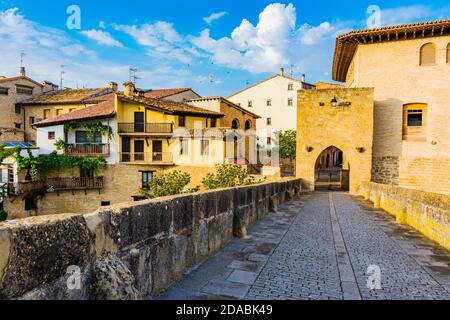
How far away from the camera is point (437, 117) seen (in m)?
20.0

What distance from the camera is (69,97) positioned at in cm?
3644

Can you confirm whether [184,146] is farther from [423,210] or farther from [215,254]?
[215,254]

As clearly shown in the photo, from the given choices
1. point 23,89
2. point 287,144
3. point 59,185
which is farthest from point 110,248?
point 23,89

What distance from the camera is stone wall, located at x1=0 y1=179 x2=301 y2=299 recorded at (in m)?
2.04

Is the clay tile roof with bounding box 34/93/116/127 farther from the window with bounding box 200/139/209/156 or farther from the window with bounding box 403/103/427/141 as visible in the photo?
the window with bounding box 403/103/427/141

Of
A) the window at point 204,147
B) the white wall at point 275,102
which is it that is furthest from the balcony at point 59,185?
the white wall at point 275,102

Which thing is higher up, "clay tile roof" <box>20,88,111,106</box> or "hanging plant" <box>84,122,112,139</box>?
"clay tile roof" <box>20,88,111,106</box>

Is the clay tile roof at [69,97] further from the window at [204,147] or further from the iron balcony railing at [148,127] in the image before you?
the window at [204,147]

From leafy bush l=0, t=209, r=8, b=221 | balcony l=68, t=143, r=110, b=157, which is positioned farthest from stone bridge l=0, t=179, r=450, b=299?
leafy bush l=0, t=209, r=8, b=221

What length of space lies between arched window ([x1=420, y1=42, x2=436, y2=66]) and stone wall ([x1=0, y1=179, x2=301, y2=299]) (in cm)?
2122

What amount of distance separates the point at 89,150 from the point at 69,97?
11.9 meters

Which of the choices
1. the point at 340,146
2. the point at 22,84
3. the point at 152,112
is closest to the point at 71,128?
the point at 152,112

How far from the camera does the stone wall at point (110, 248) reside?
6.68ft
